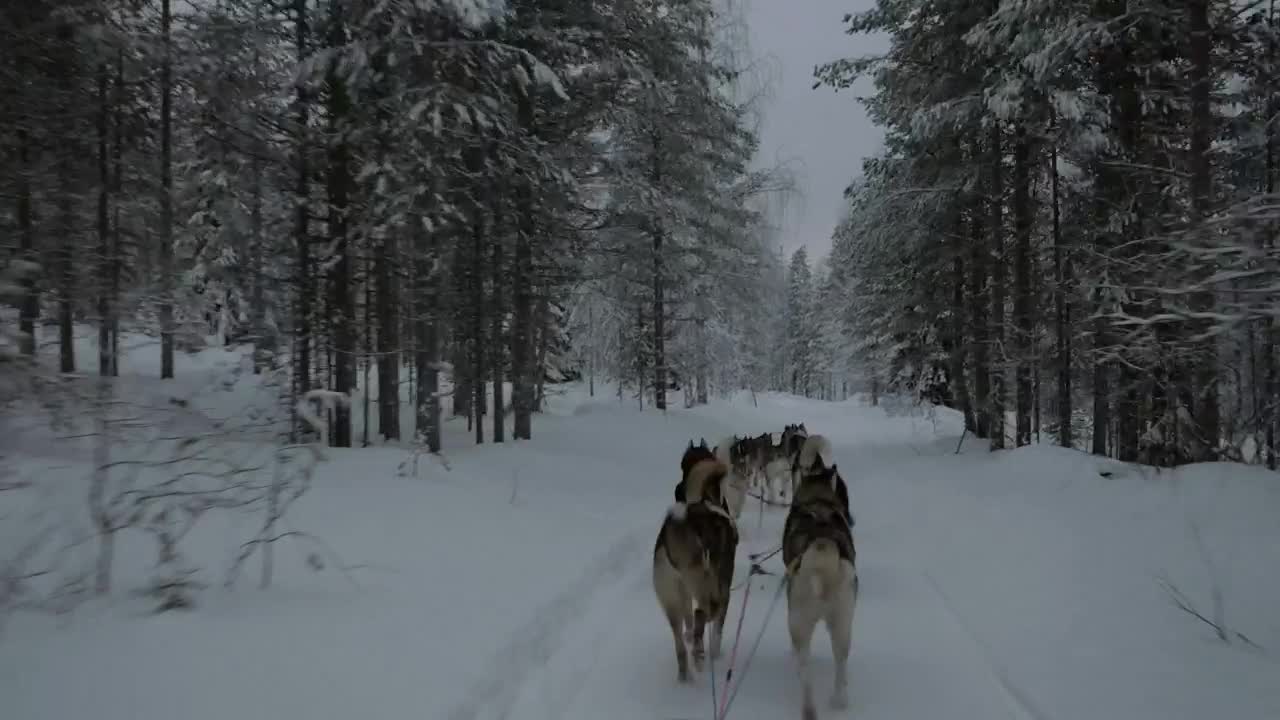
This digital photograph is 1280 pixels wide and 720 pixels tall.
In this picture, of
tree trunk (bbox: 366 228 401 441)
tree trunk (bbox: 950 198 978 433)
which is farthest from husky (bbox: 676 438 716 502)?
tree trunk (bbox: 950 198 978 433)

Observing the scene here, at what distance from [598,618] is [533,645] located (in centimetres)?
82

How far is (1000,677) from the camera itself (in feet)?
14.1

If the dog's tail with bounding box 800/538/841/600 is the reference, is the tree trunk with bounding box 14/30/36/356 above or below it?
above

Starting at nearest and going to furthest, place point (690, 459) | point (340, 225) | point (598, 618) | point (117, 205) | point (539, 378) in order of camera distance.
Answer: point (117, 205) < point (598, 618) < point (690, 459) < point (340, 225) < point (539, 378)

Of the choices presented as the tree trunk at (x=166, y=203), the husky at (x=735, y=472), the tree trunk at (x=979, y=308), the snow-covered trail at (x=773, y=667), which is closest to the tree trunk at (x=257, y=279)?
the tree trunk at (x=166, y=203)

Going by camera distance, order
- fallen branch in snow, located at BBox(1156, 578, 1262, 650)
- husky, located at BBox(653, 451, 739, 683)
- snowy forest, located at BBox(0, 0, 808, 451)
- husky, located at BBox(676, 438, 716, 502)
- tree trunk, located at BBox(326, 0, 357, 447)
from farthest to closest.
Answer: tree trunk, located at BBox(326, 0, 357, 447)
husky, located at BBox(676, 438, 716, 502)
fallen branch in snow, located at BBox(1156, 578, 1262, 650)
husky, located at BBox(653, 451, 739, 683)
snowy forest, located at BBox(0, 0, 808, 451)

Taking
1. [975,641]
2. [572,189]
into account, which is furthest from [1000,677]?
[572,189]

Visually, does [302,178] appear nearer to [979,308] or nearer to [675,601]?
[675,601]

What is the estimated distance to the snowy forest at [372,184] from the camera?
12.4 feet

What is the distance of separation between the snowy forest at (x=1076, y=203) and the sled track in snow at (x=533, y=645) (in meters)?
4.21

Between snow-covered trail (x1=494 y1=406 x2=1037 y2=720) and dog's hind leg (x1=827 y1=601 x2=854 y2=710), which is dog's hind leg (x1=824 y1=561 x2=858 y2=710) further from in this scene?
snow-covered trail (x1=494 y1=406 x2=1037 y2=720)

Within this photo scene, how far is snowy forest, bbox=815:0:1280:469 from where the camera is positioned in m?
7.48

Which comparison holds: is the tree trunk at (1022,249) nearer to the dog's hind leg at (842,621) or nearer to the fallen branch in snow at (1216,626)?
Result: the fallen branch in snow at (1216,626)

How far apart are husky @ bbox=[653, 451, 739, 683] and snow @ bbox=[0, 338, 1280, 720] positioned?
0.30m
